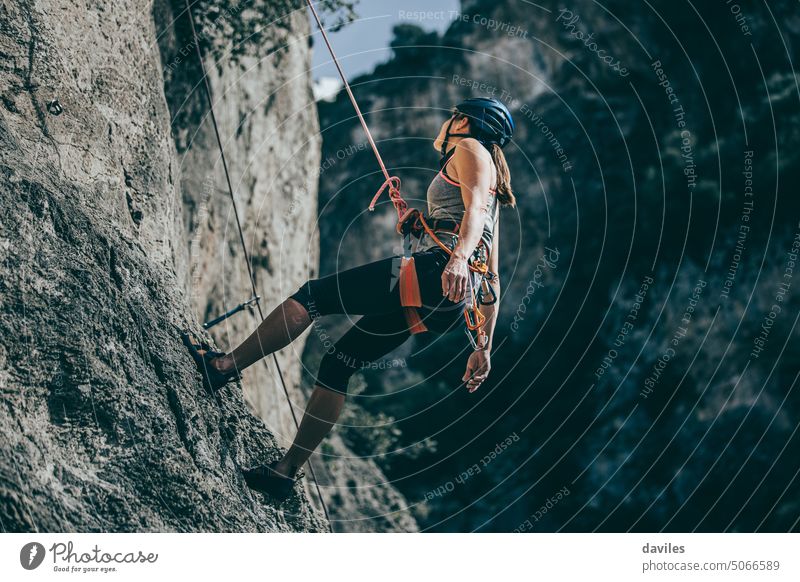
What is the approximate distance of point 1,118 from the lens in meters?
4.02

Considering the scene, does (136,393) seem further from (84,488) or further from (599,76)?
(599,76)

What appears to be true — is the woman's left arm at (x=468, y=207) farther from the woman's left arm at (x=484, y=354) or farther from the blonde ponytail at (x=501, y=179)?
the woman's left arm at (x=484, y=354)

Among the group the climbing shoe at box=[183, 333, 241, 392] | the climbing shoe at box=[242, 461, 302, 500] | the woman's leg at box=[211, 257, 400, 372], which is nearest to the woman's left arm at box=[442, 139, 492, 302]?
the woman's leg at box=[211, 257, 400, 372]

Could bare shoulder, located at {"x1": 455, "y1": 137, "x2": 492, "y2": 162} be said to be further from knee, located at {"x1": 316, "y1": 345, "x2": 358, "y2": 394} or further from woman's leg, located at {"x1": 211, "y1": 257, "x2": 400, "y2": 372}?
knee, located at {"x1": 316, "y1": 345, "x2": 358, "y2": 394}

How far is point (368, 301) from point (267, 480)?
119cm

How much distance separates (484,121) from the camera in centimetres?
428

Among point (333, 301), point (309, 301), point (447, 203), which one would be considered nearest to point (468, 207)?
point (447, 203)

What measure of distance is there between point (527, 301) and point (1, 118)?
13.0 meters

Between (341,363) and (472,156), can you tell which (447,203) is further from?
(341,363)

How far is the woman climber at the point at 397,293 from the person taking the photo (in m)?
4.14

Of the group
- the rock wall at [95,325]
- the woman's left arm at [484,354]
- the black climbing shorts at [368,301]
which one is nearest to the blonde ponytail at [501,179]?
the woman's left arm at [484,354]

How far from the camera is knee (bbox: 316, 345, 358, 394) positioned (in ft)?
13.9

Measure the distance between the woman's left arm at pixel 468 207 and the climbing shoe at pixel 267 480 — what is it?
1423 millimetres
